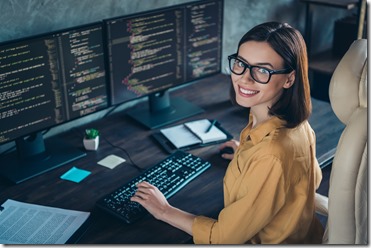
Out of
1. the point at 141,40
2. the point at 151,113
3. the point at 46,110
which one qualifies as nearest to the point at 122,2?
the point at 141,40

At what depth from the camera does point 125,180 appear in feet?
6.16

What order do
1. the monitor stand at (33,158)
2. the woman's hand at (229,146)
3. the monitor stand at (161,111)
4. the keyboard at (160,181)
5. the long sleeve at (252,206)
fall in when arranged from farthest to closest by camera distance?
1. the monitor stand at (161,111)
2. the woman's hand at (229,146)
3. the monitor stand at (33,158)
4. the keyboard at (160,181)
5. the long sleeve at (252,206)

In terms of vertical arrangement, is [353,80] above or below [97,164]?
above

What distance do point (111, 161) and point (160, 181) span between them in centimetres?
25

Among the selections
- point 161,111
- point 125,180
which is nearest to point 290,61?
point 125,180

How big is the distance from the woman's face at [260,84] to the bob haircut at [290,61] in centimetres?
1

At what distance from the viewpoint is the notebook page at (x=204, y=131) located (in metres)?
2.14

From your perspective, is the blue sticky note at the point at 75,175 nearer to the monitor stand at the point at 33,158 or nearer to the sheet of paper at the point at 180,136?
the monitor stand at the point at 33,158

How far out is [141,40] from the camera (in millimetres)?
2127

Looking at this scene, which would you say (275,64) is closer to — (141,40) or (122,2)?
(141,40)

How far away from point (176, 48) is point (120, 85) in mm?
295

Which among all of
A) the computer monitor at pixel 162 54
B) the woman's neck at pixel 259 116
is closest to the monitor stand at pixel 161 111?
the computer monitor at pixel 162 54

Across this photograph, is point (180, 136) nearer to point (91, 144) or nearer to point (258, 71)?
point (91, 144)

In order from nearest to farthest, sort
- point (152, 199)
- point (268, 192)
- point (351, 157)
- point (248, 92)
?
point (351, 157), point (268, 192), point (248, 92), point (152, 199)
